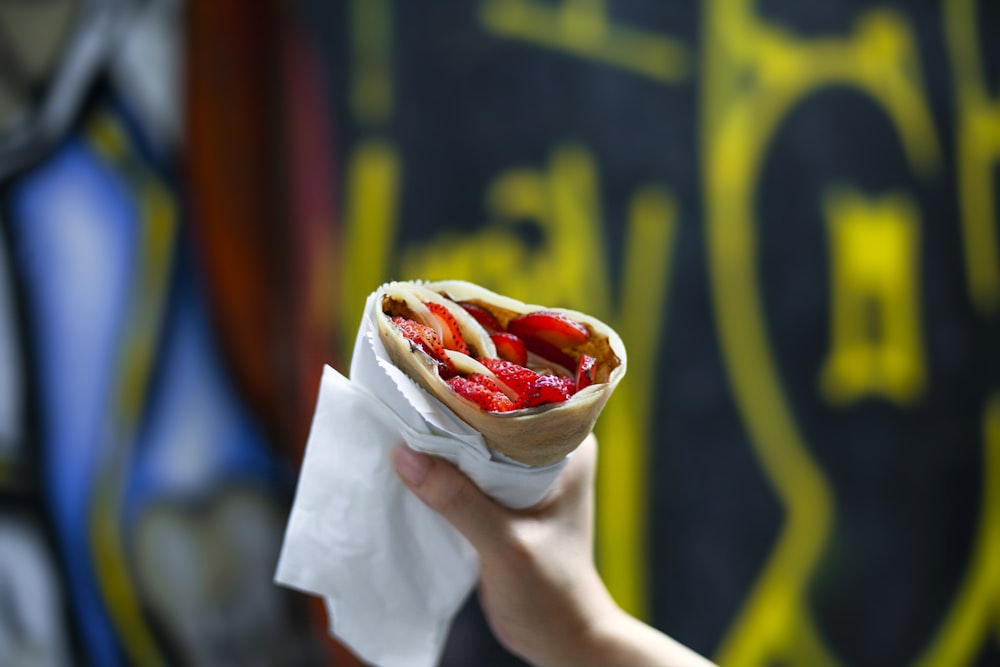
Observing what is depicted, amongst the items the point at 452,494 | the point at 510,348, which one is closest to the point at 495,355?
the point at 510,348

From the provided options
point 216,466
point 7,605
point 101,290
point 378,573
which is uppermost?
point 378,573

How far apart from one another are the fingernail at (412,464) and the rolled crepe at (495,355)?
0.22 ft

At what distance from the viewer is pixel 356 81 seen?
1.86 metres

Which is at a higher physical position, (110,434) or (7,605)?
(110,434)

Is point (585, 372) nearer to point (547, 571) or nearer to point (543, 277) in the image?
point (547, 571)

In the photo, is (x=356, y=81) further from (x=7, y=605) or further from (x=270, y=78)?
(x=7, y=605)

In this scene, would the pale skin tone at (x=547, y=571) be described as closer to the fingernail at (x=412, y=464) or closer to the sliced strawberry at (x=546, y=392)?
the fingernail at (x=412, y=464)

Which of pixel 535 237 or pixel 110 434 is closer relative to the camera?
pixel 110 434

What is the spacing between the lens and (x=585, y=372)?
0.76 meters

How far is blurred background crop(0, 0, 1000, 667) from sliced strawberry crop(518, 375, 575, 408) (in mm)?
1092

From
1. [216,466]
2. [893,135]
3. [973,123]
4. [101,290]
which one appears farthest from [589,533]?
[973,123]

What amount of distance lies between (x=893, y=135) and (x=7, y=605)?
1.95 m

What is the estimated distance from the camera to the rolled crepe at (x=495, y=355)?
73cm

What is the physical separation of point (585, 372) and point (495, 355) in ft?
0.25
